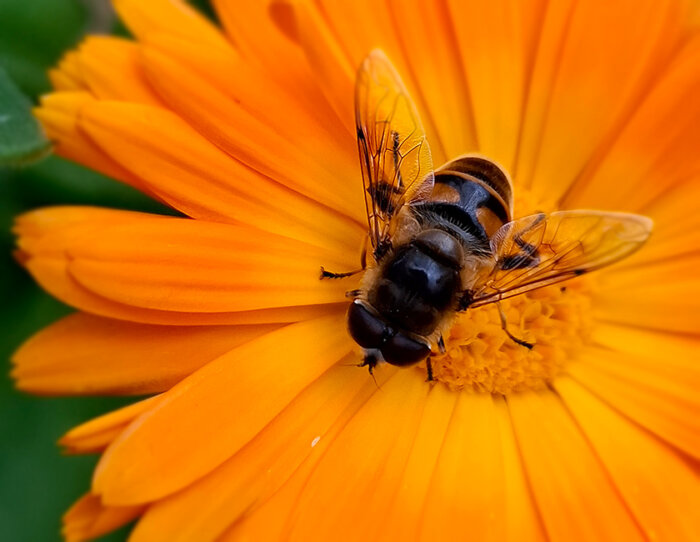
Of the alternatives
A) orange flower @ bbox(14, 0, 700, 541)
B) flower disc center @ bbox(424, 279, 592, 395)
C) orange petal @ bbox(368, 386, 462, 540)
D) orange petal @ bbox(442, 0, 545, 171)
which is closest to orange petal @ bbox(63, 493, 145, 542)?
orange flower @ bbox(14, 0, 700, 541)

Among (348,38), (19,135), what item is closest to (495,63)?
(348,38)

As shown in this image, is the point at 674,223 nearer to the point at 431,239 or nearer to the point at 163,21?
the point at 431,239

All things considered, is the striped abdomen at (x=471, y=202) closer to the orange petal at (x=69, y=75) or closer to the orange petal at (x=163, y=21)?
the orange petal at (x=163, y=21)

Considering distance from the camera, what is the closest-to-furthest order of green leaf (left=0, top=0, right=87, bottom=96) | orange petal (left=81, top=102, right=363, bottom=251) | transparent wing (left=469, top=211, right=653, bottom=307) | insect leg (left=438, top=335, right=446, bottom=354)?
transparent wing (left=469, top=211, right=653, bottom=307), orange petal (left=81, top=102, right=363, bottom=251), insect leg (left=438, top=335, right=446, bottom=354), green leaf (left=0, top=0, right=87, bottom=96)

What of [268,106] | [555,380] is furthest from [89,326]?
[555,380]

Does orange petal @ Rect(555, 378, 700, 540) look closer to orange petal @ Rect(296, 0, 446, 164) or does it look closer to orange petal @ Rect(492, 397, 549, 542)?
orange petal @ Rect(492, 397, 549, 542)

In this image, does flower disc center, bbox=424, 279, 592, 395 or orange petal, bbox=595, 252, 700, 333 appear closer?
flower disc center, bbox=424, 279, 592, 395
